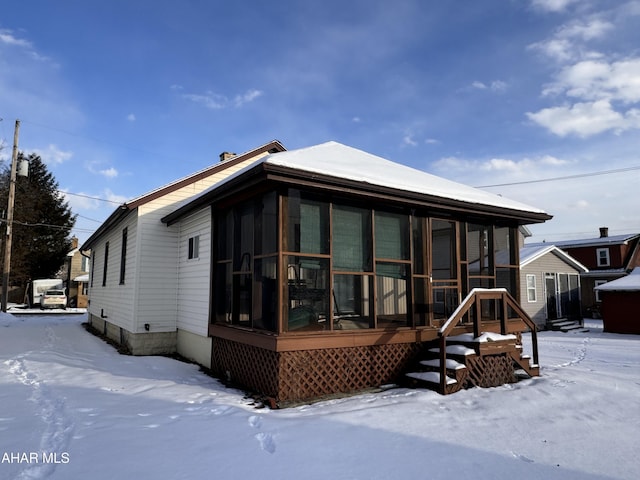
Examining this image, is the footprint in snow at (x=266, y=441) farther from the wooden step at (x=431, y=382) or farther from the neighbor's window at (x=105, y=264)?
the neighbor's window at (x=105, y=264)

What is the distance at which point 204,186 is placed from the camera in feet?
36.9

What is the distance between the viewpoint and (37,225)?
97.3 ft

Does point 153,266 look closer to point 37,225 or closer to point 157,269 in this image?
point 157,269

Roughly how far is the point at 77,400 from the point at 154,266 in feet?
15.3

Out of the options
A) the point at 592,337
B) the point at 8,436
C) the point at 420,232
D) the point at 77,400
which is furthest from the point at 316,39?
the point at 592,337

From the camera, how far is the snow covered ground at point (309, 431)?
3.70 meters

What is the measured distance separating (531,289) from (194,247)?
644 inches

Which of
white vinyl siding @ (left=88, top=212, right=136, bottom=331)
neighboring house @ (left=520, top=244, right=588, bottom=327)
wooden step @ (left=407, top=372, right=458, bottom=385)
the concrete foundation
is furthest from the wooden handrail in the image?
neighboring house @ (left=520, top=244, right=588, bottom=327)

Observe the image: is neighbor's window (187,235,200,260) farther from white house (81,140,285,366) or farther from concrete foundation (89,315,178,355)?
concrete foundation (89,315,178,355)

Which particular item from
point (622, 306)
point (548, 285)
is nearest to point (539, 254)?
point (548, 285)

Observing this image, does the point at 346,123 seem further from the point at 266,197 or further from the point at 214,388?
the point at 214,388

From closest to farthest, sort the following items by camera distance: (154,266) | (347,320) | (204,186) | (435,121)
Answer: (347,320), (154,266), (204,186), (435,121)

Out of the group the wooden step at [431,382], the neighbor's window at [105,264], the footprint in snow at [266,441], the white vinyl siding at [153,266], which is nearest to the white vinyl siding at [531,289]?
the wooden step at [431,382]

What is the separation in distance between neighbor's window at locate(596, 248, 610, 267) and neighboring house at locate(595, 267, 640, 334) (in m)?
10.3
